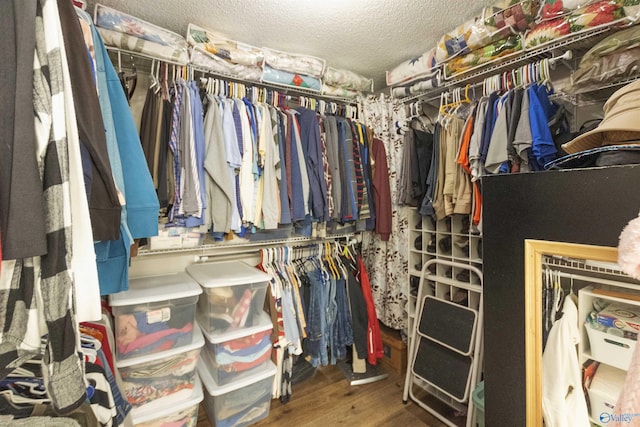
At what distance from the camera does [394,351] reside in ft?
7.06

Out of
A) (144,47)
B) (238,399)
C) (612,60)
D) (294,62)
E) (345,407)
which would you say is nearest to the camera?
(612,60)

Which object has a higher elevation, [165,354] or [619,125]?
[619,125]

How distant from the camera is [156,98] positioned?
4.80 ft

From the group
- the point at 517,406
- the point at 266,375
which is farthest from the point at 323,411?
the point at 517,406

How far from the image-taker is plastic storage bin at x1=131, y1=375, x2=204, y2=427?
1299 mm

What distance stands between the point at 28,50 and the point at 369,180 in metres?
1.85

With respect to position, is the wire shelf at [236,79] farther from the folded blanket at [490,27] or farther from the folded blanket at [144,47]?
the folded blanket at [490,27]

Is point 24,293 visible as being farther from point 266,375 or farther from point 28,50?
point 266,375

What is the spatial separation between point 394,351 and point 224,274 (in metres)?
1.43

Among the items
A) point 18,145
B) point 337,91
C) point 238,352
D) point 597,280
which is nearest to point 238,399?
point 238,352

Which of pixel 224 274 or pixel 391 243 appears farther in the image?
pixel 391 243

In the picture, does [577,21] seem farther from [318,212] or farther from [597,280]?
[318,212]

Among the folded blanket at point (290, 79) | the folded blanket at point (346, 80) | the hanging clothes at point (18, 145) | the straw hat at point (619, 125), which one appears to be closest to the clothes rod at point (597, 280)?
the straw hat at point (619, 125)

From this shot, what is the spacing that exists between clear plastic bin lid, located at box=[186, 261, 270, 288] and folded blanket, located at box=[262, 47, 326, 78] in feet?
4.38
